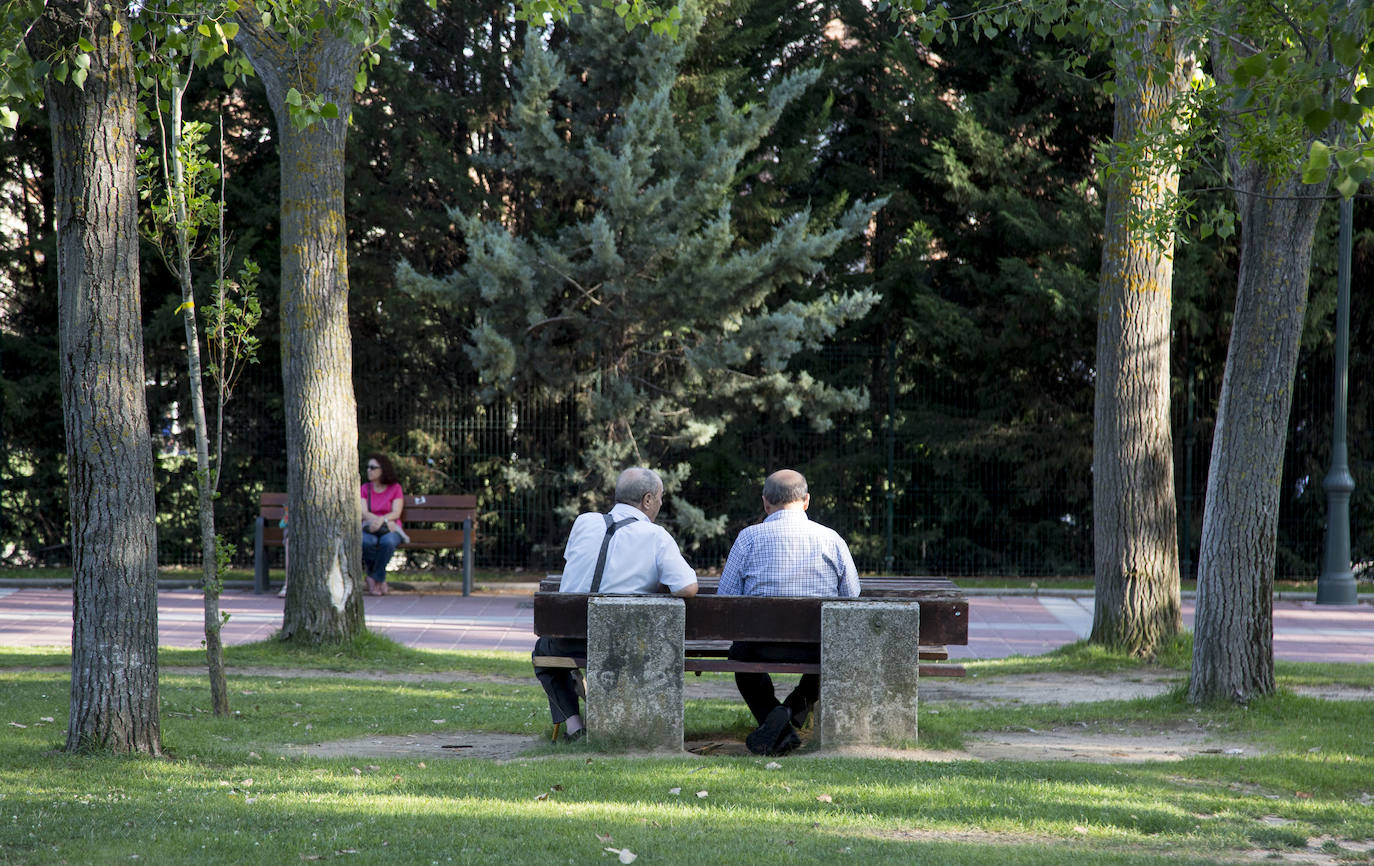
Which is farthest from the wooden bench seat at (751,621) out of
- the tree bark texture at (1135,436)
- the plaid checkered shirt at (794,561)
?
the tree bark texture at (1135,436)

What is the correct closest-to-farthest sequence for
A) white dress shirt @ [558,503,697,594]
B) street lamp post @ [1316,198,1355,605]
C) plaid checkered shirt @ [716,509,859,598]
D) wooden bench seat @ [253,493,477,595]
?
white dress shirt @ [558,503,697,594]
plaid checkered shirt @ [716,509,859,598]
street lamp post @ [1316,198,1355,605]
wooden bench seat @ [253,493,477,595]

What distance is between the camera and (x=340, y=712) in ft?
26.7

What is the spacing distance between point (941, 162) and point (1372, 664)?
9063 mm

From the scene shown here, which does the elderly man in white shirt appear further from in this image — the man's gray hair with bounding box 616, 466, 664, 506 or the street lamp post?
the street lamp post

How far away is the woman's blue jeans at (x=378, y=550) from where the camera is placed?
15312 millimetres

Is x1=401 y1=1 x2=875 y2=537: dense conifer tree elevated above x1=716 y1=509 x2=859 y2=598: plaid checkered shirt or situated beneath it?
elevated above

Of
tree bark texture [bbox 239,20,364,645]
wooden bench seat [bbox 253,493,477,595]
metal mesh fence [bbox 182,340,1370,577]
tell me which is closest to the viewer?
tree bark texture [bbox 239,20,364,645]

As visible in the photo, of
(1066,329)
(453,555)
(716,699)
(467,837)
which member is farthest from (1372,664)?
(453,555)

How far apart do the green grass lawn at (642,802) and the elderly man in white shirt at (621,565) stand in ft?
1.00

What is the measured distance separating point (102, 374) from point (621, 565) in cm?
268

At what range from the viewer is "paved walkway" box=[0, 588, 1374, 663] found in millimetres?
11898

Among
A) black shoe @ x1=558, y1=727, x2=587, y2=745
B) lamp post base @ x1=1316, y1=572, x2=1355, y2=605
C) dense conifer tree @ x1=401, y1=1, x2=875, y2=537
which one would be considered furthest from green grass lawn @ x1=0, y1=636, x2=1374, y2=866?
lamp post base @ x1=1316, y1=572, x2=1355, y2=605

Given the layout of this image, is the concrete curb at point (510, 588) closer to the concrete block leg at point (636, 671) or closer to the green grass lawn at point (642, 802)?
the green grass lawn at point (642, 802)

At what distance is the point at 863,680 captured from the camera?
6.60 metres
